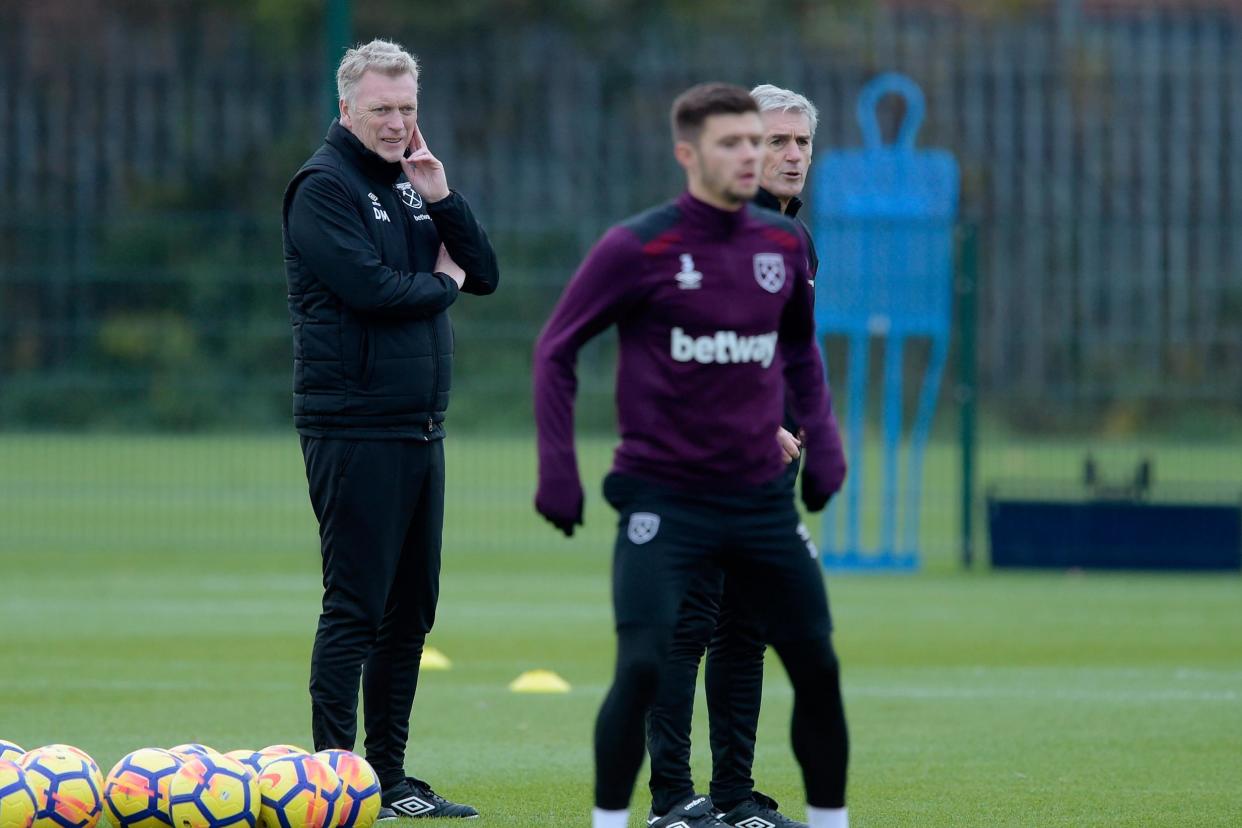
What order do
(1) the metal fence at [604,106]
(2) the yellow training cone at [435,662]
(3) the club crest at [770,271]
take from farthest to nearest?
(1) the metal fence at [604,106] < (2) the yellow training cone at [435,662] < (3) the club crest at [770,271]

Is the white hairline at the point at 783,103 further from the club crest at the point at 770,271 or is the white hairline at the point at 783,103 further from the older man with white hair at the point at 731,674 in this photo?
the club crest at the point at 770,271

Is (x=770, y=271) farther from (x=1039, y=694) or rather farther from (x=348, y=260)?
(x=1039, y=694)

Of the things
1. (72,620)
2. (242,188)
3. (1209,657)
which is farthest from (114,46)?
(1209,657)

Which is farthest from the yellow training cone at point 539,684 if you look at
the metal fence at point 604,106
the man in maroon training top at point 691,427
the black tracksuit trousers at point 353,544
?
the metal fence at point 604,106

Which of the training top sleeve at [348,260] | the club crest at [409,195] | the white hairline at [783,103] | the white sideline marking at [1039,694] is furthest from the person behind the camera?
the white sideline marking at [1039,694]

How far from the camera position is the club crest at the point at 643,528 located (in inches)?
209

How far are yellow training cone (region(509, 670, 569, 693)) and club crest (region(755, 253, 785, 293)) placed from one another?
4300mm

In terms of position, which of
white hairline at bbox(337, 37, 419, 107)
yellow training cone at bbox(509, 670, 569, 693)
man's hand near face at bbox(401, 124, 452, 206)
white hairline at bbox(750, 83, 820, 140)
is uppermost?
white hairline at bbox(337, 37, 419, 107)

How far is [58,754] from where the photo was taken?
5.79 meters

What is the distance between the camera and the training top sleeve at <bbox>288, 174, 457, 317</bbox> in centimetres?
628

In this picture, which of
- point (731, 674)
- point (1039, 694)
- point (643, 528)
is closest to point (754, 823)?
point (731, 674)

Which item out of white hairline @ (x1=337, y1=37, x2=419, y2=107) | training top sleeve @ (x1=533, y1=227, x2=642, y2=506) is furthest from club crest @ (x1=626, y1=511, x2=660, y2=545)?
white hairline @ (x1=337, y1=37, x2=419, y2=107)

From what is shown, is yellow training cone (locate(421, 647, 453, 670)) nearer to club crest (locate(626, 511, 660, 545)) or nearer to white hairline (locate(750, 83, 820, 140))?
white hairline (locate(750, 83, 820, 140))

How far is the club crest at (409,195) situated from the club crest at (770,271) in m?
1.64
